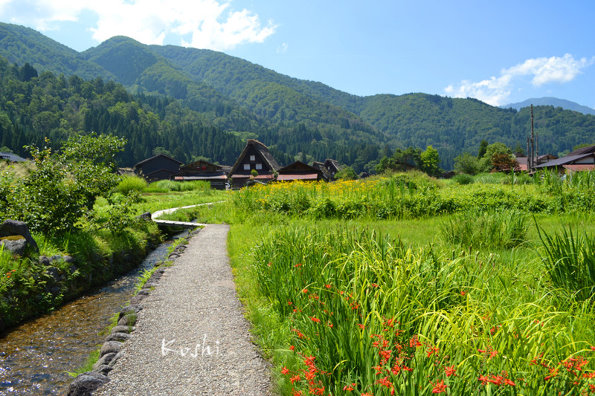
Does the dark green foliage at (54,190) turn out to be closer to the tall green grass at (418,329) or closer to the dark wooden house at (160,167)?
the tall green grass at (418,329)

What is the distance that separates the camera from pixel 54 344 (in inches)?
217

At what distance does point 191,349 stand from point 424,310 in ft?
8.87

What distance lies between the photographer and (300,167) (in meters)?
57.9

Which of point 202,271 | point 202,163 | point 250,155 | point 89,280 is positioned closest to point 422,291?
point 202,271

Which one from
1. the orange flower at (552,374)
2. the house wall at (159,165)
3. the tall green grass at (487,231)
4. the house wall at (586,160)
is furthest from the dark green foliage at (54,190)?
the house wall at (159,165)

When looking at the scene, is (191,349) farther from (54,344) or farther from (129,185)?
(129,185)

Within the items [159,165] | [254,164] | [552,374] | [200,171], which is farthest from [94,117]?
[552,374]

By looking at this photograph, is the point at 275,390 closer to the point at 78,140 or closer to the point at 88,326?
the point at 88,326

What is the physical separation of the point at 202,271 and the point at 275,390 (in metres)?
4.88

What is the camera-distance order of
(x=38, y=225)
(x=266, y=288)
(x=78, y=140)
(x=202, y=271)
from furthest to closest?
(x=78, y=140) → (x=38, y=225) → (x=202, y=271) → (x=266, y=288)

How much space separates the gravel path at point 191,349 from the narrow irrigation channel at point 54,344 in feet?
2.99

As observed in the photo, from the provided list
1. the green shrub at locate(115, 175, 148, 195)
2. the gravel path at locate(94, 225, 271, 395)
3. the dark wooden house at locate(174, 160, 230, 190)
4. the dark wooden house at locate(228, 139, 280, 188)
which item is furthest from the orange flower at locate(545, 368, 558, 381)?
the dark wooden house at locate(174, 160, 230, 190)

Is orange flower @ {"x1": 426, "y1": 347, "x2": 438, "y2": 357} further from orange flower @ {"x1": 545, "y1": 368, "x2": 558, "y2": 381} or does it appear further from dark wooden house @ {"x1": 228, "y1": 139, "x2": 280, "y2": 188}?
dark wooden house @ {"x1": 228, "y1": 139, "x2": 280, "y2": 188}

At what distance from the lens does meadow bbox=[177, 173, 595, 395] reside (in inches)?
93.8
